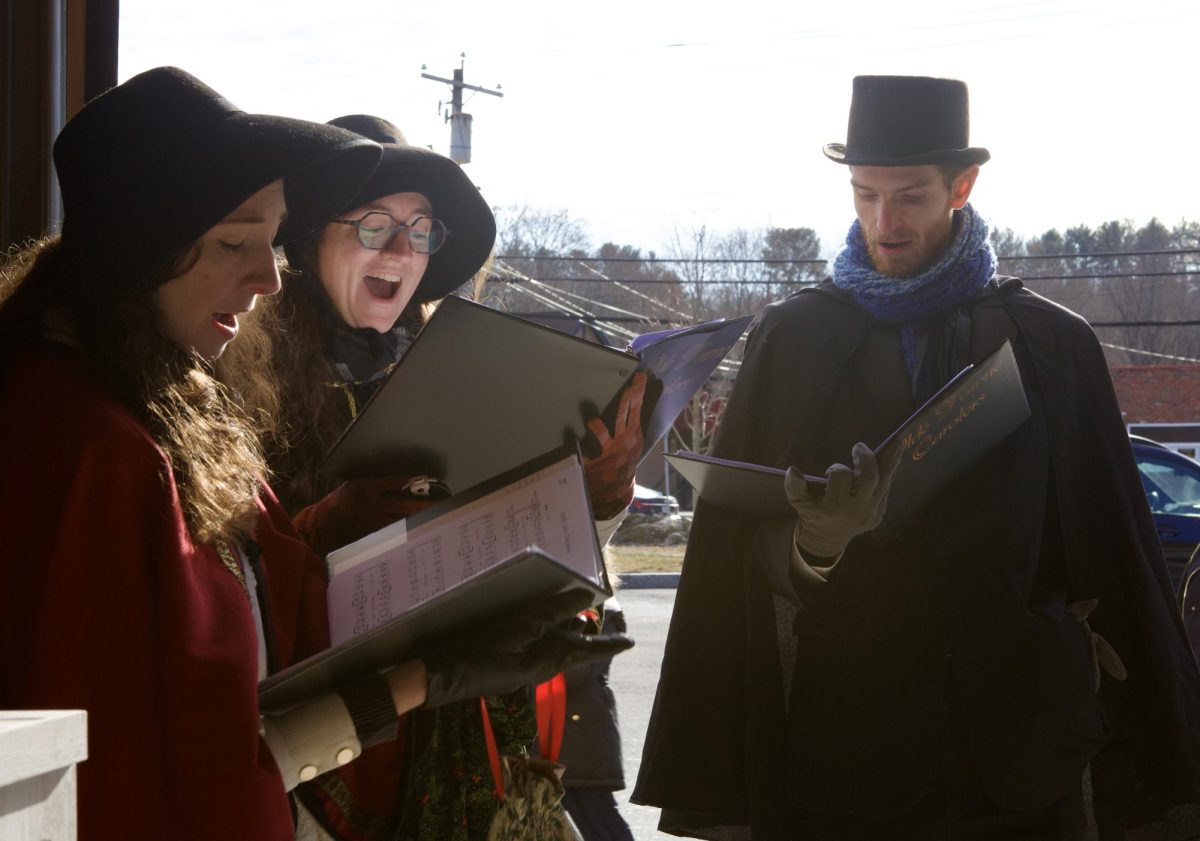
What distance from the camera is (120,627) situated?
139 cm

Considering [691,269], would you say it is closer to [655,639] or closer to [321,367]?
[655,639]

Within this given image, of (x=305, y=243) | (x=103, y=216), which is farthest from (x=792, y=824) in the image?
(x=103, y=216)

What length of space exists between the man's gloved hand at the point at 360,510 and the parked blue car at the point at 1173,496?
7.69m

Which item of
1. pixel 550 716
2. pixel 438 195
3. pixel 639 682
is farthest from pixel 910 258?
pixel 639 682

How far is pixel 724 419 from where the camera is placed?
2.99 metres

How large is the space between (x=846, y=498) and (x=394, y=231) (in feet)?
3.33

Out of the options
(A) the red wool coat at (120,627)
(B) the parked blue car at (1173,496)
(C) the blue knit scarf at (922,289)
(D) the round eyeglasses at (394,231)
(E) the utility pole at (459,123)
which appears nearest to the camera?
(A) the red wool coat at (120,627)

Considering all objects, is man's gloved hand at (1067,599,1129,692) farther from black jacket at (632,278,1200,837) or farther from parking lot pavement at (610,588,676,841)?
parking lot pavement at (610,588,676,841)

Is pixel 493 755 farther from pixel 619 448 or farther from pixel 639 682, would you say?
pixel 639 682

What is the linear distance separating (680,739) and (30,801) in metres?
2.03

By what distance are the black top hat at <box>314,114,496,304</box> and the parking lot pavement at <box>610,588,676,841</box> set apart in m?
2.43

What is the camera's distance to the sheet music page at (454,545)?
1875 millimetres

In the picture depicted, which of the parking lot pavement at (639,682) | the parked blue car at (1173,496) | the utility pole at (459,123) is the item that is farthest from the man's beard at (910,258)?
the utility pole at (459,123)

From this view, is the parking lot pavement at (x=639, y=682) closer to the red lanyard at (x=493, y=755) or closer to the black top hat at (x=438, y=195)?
the black top hat at (x=438, y=195)
